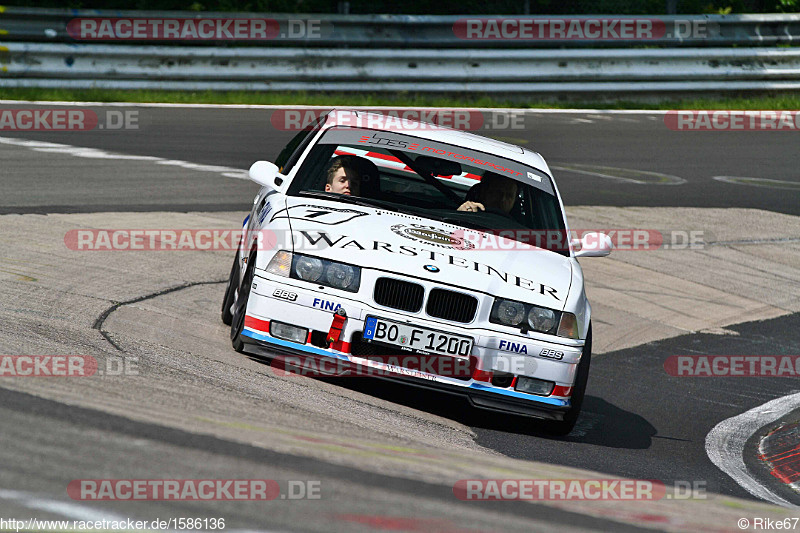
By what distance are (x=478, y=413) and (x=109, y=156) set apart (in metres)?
8.04

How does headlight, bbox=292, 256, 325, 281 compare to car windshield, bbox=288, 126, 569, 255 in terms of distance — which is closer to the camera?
headlight, bbox=292, 256, 325, 281

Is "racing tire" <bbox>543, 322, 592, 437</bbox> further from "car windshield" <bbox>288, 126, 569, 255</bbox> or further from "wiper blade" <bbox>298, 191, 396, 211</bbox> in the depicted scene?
"wiper blade" <bbox>298, 191, 396, 211</bbox>

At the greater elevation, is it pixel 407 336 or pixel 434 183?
pixel 434 183

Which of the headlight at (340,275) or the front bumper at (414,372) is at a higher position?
the headlight at (340,275)

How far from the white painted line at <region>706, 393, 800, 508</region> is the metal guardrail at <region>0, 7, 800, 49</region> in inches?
491

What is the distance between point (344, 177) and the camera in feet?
22.3

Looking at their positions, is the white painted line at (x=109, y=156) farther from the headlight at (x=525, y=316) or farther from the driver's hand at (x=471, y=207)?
the headlight at (x=525, y=316)

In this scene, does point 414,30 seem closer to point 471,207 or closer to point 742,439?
point 471,207

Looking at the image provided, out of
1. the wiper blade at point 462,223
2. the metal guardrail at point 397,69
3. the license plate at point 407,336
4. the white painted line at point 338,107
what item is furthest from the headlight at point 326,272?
the metal guardrail at point 397,69

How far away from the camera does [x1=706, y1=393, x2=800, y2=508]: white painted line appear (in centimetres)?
550

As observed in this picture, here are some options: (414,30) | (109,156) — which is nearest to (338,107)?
(414,30)

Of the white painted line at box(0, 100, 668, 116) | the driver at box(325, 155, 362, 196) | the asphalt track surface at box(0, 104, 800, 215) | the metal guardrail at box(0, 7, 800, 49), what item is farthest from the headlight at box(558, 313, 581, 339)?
the metal guardrail at box(0, 7, 800, 49)

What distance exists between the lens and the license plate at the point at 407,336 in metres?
5.57

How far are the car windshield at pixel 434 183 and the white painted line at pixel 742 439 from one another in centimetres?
148
